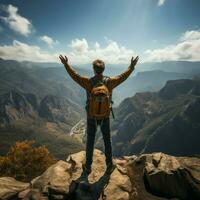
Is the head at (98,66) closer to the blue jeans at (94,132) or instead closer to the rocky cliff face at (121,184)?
the blue jeans at (94,132)

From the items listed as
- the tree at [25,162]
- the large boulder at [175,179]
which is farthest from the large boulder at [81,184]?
the tree at [25,162]

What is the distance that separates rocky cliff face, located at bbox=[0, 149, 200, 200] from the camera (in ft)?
41.4

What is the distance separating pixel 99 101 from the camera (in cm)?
1192

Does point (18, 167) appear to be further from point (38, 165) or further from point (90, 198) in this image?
point (90, 198)

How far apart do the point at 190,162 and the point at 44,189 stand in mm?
8696

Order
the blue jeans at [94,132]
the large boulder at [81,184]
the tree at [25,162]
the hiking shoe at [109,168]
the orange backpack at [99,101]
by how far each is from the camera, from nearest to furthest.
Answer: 1. the orange backpack at [99,101]
2. the large boulder at [81,184]
3. the blue jeans at [94,132]
4. the hiking shoe at [109,168]
5. the tree at [25,162]

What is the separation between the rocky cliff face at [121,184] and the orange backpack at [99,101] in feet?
12.9

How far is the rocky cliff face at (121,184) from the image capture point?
12.6 meters

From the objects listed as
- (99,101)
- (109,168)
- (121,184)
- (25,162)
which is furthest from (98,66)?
(25,162)

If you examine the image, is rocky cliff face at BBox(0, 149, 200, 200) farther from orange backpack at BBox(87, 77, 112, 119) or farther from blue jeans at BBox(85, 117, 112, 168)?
orange backpack at BBox(87, 77, 112, 119)

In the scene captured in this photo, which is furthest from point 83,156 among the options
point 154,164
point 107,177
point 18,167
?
point 18,167

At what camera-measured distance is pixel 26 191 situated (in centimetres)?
1380

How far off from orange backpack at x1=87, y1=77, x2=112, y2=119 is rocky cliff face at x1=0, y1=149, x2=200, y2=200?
3.93 meters

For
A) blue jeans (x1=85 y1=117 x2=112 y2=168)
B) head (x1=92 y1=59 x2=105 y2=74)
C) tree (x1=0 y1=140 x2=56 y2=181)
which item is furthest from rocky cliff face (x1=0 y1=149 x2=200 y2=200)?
tree (x1=0 y1=140 x2=56 y2=181)
